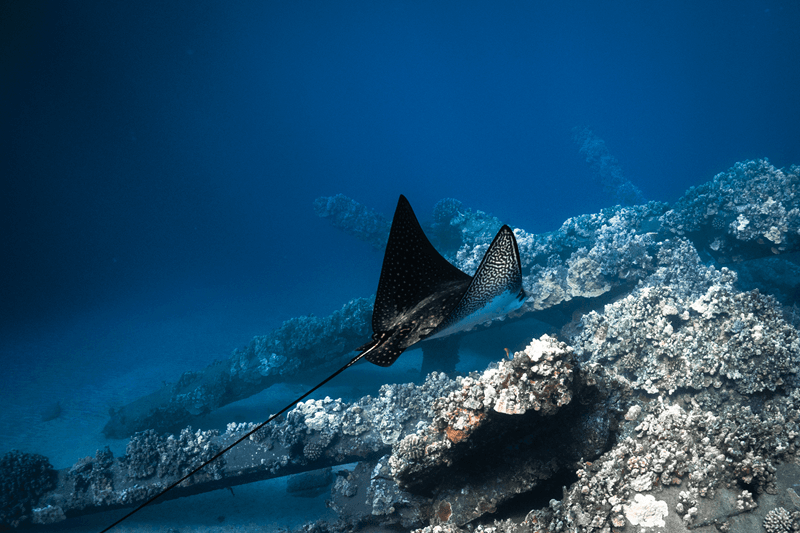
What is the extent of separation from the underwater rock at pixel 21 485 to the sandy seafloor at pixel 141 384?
1357 mm

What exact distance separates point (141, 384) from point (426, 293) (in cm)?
2115

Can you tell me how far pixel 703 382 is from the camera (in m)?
5.03

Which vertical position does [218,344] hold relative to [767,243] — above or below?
above

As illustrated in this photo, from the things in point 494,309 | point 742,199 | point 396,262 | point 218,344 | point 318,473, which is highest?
point 218,344

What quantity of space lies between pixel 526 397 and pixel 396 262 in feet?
6.44

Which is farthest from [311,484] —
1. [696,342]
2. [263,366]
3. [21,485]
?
[696,342]

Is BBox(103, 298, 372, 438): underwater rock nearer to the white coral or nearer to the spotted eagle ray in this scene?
the spotted eagle ray

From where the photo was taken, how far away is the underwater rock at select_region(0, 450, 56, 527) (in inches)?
252

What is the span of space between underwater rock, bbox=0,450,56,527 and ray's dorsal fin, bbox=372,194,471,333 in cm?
928

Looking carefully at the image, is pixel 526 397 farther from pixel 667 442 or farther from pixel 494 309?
pixel 667 442

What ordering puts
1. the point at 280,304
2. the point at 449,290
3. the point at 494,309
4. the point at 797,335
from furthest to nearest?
the point at 280,304
the point at 797,335
the point at 449,290
the point at 494,309

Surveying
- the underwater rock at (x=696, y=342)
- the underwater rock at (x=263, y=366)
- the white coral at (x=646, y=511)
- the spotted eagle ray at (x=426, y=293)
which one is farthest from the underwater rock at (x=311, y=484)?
the white coral at (x=646, y=511)

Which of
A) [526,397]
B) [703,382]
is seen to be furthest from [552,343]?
[703,382]

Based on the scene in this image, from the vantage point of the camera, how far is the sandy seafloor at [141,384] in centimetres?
765
